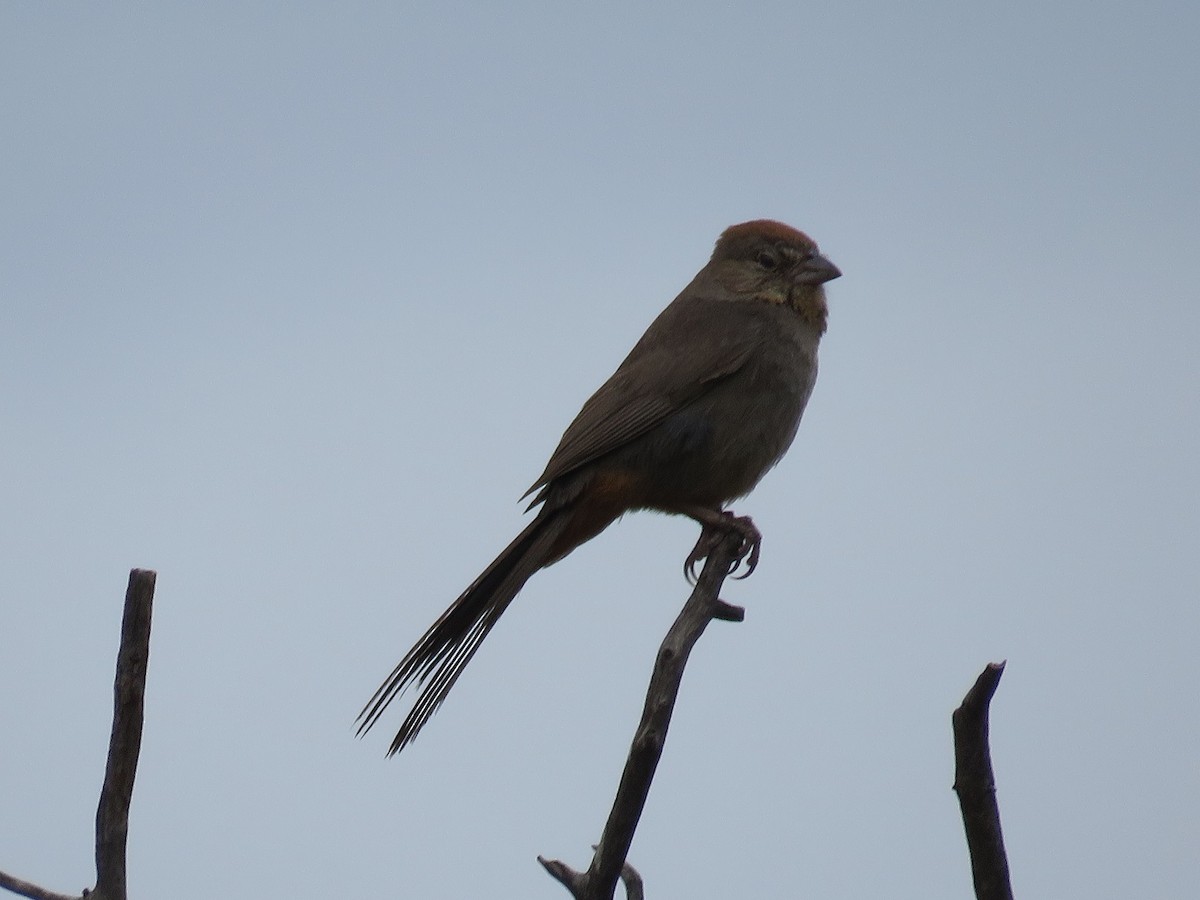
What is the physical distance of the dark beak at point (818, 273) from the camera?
5.78m

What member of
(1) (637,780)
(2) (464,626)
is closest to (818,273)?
(2) (464,626)

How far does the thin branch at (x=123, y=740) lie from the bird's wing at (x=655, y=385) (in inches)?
91.4

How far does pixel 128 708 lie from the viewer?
2865mm

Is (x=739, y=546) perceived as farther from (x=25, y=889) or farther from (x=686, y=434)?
(x=25, y=889)

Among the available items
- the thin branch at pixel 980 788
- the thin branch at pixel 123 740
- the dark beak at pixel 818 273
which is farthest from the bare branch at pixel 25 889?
the dark beak at pixel 818 273

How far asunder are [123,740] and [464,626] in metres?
1.82

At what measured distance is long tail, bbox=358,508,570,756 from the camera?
431 cm

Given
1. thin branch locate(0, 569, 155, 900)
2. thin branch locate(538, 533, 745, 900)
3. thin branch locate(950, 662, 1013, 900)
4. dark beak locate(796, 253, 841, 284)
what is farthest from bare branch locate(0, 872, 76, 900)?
dark beak locate(796, 253, 841, 284)

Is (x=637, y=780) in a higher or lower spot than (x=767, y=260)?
lower

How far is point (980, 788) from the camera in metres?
2.74

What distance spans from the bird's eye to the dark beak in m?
0.12

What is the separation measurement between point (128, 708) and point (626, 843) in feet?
3.42

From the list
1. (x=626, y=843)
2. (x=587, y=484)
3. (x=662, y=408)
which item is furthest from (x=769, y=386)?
(x=626, y=843)

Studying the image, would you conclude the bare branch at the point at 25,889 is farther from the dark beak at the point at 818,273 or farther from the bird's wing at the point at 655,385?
the dark beak at the point at 818,273
